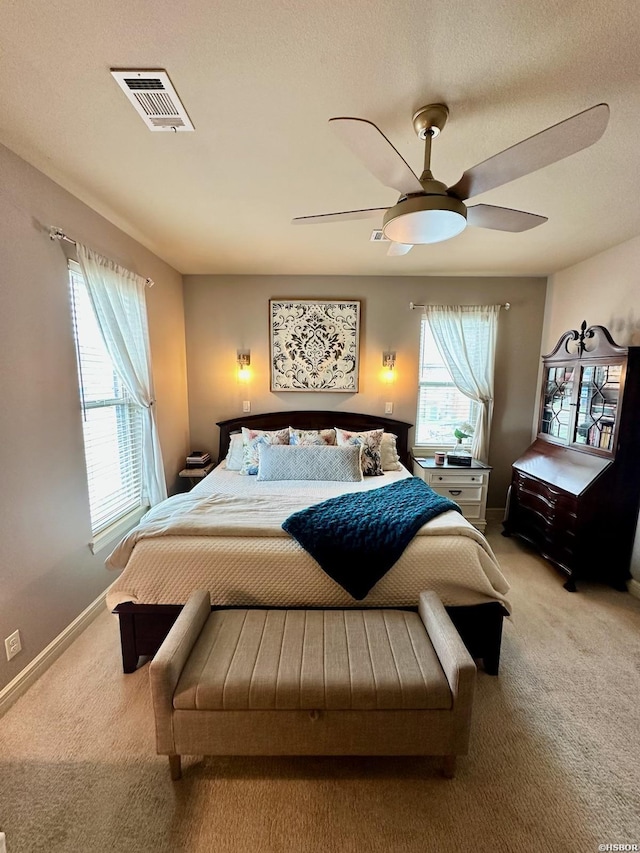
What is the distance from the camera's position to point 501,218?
165cm

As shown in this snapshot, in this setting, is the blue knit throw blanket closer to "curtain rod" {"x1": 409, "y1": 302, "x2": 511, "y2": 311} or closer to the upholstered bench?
the upholstered bench

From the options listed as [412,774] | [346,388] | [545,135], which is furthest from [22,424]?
[346,388]

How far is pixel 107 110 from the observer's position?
1451 mm

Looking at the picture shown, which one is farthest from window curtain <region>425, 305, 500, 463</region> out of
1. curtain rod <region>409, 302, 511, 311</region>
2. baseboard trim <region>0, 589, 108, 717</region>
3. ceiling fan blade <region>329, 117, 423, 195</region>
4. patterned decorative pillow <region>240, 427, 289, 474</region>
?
baseboard trim <region>0, 589, 108, 717</region>

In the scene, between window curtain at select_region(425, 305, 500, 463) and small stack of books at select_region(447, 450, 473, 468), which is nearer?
small stack of books at select_region(447, 450, 473, 468)

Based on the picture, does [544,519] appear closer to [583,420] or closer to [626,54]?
[583,420]

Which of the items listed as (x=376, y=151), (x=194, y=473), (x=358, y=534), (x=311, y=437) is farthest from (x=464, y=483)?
(x=376, y=151)

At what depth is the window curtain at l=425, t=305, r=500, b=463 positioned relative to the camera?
12.2ft

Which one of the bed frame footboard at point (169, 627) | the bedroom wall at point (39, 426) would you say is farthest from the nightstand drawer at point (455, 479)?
the bedroom wall at point (39, 426)

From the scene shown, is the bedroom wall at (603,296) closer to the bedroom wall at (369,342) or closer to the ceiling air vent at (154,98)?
the bedroom wall at (369,342)

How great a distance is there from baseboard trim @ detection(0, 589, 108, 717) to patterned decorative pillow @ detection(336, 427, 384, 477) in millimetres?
2282

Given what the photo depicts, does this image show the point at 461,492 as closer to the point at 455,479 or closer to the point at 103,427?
the point at 455,479

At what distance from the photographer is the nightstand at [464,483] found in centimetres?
346

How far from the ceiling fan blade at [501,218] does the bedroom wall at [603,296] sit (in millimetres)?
1724
